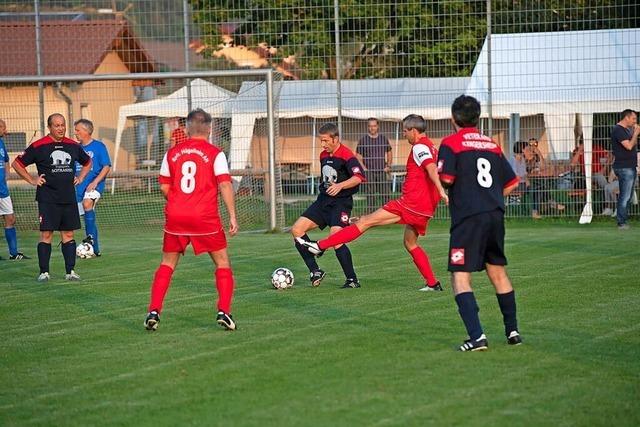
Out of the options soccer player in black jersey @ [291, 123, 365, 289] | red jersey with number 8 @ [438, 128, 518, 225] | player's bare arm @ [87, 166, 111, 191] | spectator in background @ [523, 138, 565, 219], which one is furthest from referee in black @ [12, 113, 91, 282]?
spectator in background @ [523, 138, 565, 219]

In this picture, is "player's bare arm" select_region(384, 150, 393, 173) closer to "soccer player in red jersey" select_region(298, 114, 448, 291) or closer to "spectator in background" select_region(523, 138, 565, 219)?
"spectator in background" select_region(523, 138, 565, 219)

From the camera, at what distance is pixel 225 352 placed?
8047 mm

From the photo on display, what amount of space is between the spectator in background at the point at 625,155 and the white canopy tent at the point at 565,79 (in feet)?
4.91

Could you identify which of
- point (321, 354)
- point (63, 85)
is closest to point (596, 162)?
point (63, 85)

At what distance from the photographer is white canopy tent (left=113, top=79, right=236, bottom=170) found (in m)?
20.7

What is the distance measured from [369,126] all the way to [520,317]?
453 inches

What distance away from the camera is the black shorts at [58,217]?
1288cm

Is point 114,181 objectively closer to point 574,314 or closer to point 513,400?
point 574,314

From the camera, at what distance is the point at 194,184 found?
29.3 ft

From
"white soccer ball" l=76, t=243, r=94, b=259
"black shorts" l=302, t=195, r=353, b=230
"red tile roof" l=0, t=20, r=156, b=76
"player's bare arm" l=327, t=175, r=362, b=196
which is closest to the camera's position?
"player's bare arm" l=327, t=175, r=362, b=196

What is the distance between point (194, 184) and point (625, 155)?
11.7 meters

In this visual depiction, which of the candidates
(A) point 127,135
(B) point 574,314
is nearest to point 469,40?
(A) point 127,135

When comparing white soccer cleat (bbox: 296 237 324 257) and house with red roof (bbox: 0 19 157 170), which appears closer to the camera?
white soccer cleat (bbox: 296 237 324 257)

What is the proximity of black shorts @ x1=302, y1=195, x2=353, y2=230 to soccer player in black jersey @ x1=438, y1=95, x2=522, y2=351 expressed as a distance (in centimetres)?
424
